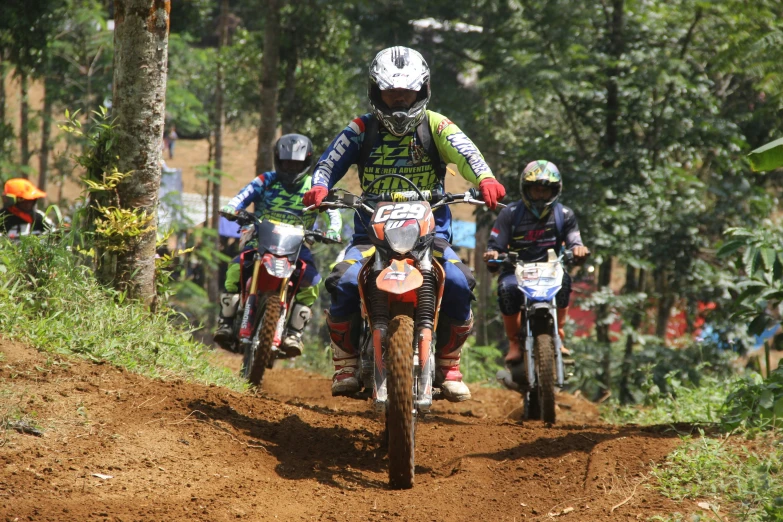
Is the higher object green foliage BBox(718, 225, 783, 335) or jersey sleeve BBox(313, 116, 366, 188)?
jersey sleeve BBox(313, 116, 366, 188)

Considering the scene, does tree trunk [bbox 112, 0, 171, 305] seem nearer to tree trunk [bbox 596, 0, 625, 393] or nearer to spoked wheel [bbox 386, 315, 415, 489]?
spoked wheel [bbox 386, 315, 415, 489]

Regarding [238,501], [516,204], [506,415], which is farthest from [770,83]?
[238,501]

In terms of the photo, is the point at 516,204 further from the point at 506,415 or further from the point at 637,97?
the point at 637,97

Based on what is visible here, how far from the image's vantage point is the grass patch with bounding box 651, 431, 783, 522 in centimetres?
418

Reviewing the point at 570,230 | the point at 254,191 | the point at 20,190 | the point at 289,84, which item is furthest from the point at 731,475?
the point at 289,84

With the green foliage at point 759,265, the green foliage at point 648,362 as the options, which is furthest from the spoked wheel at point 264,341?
the green foliage at point 648,362

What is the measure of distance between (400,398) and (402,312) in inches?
19.2

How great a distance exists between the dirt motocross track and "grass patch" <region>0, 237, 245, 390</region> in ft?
1.00

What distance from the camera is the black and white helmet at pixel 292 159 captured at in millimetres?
8953

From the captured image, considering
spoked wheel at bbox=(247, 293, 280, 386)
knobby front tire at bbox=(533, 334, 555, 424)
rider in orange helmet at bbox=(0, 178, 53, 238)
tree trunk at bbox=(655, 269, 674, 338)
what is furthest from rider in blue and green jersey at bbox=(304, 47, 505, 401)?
tree trunk at bbox=(655, 269, 674, 338)

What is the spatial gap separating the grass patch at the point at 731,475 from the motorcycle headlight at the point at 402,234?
1793 mm

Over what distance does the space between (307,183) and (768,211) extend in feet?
23.6

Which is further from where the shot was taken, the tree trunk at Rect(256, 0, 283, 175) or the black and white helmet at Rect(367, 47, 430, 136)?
the tree trunk at Rect(256, 0, 283, 175)

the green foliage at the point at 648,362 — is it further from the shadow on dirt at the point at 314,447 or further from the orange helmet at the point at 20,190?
the orange helmet at the point at 20,190
